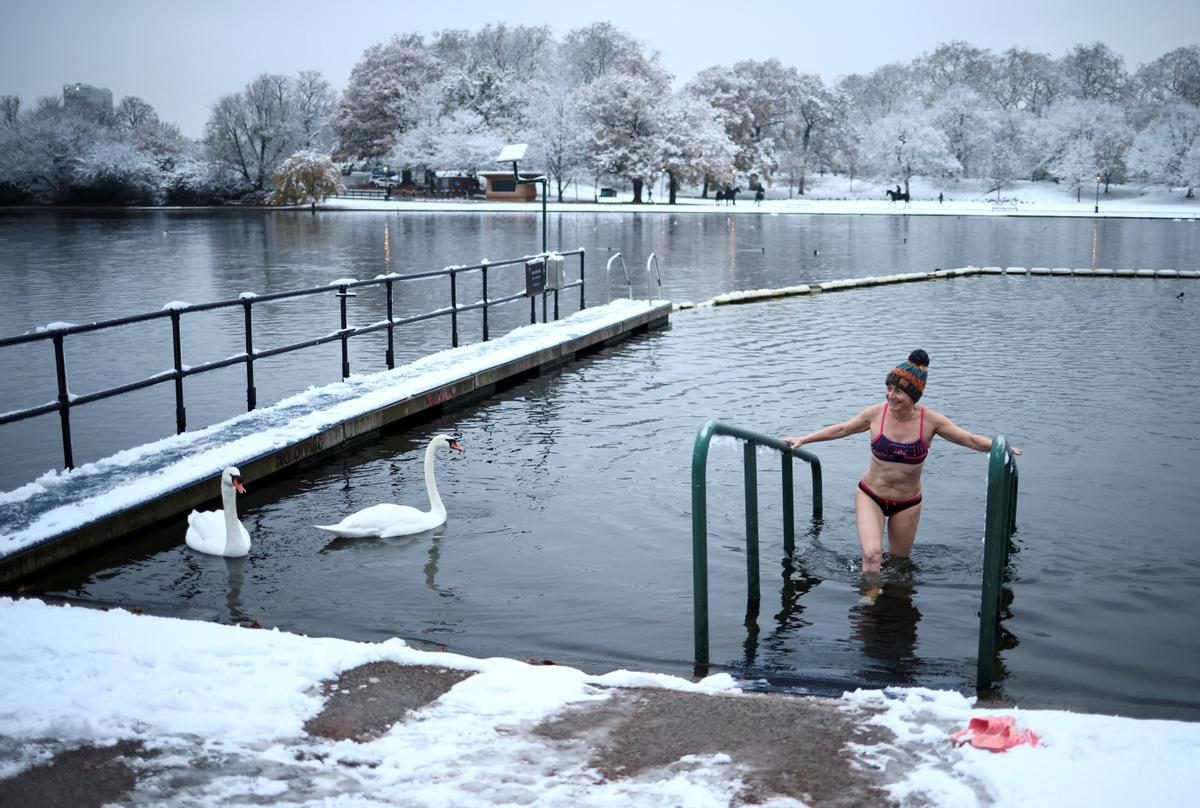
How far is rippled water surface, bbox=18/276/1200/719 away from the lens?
687cm

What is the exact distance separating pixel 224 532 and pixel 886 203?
298 feet

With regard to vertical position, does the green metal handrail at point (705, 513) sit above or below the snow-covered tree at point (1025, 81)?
below

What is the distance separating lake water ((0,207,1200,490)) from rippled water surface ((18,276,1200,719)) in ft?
11.2

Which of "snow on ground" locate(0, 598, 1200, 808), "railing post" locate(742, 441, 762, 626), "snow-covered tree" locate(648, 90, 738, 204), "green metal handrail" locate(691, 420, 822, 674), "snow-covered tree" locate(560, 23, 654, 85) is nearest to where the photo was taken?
"snow on ground" locate(0, 598, 1200, 808)

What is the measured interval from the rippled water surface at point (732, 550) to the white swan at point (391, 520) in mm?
124

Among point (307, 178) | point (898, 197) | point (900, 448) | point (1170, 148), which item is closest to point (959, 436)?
point (900, 448)

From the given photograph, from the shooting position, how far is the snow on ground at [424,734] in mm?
4090

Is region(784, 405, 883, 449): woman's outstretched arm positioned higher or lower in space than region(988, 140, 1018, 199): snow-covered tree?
lower

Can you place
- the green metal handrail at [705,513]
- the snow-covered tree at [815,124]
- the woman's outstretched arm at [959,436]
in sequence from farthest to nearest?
the snow-covered tree at [815,124], the woman's outstretched arm at [959,436], the green metal handrail at [705,513]

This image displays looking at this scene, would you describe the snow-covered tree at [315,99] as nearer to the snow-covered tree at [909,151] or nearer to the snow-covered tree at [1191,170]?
the snow-covered tree at [909,151]

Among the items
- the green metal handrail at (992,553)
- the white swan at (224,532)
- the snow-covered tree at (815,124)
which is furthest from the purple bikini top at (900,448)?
the snow-covered tree at (815,124)

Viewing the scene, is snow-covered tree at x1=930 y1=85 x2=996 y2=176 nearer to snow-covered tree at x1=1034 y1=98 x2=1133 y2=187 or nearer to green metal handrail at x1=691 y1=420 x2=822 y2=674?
snow-covered tree at x1=1034 y1=98 x2=1133 y2=187

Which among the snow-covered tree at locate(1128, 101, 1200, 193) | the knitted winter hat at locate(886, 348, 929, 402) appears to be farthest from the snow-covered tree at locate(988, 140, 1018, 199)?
the knitted winter hat at locate(886, 348, 929, 402)

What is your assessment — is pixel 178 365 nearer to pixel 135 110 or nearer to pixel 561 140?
pixel 561 140
